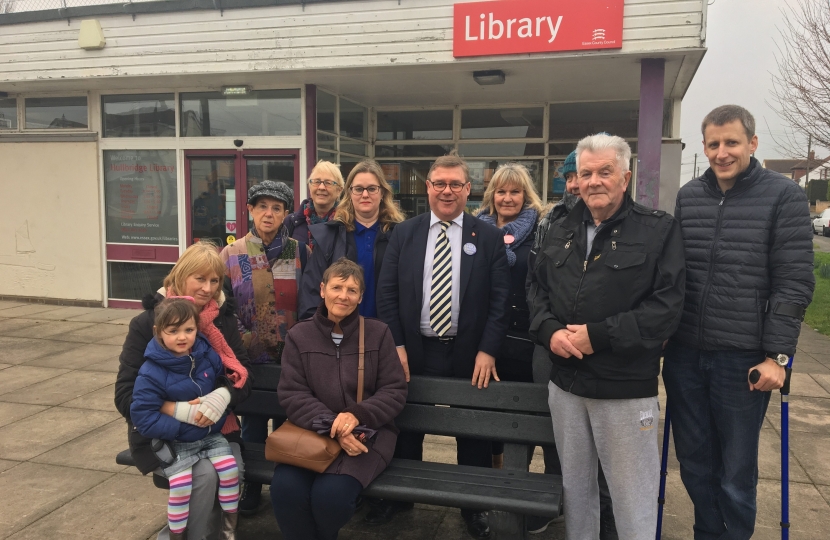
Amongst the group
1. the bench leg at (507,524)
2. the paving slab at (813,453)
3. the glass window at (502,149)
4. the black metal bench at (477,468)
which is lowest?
the paving slab at (813,453)

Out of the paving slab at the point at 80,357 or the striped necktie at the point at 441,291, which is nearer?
the striped necktie at the point at 441,291

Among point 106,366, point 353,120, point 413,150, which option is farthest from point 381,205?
point 413,150

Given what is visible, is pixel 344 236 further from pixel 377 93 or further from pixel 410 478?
pixel 377 93

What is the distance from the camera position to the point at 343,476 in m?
2.79

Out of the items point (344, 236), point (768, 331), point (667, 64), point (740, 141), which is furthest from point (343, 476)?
point (667, 64)

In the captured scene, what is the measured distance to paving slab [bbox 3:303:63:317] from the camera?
9.29m

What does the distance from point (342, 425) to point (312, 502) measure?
1.17 feet

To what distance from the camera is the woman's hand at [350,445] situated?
2.83m

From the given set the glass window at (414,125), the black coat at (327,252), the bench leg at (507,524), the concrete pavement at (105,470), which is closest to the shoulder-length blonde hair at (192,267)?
the black coat at (327,252)

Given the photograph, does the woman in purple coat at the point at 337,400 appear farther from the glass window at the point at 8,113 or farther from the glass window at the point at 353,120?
the glass window at the point at 8,113

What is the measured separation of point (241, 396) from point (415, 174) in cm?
771

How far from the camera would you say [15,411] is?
514 cm

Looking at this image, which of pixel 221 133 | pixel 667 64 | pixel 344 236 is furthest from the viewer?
pixel 221 133

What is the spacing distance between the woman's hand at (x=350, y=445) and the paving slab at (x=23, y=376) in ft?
14.4
